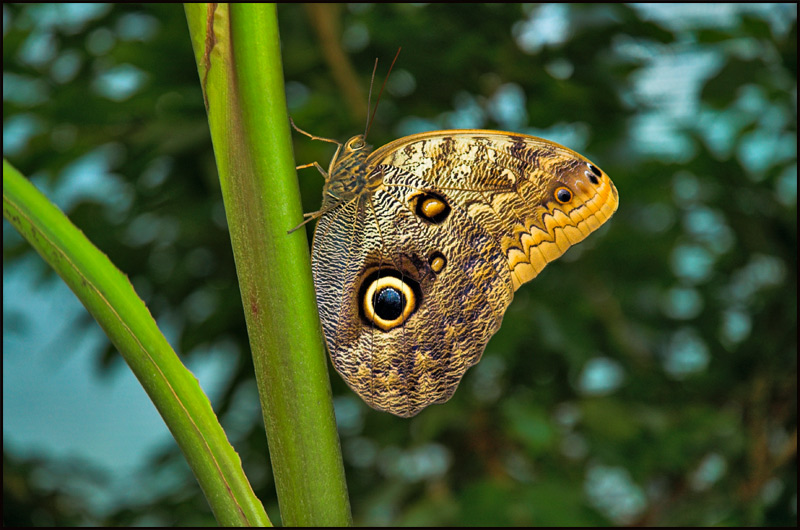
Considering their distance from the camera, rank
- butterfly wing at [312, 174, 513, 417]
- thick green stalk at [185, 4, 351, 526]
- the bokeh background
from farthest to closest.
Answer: the bokeh background → butterfly wing at [312, 174, 513, 417] → thick green stalk at [185, 4, 351, 526]

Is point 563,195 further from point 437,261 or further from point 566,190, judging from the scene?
point 437,261

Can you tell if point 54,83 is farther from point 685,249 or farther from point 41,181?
point 685,249

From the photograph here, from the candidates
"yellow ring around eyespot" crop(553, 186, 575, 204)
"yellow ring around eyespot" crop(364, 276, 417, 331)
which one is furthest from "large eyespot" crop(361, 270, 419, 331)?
"yellow ring around eyespot" crop(553, 186, 575, 204)

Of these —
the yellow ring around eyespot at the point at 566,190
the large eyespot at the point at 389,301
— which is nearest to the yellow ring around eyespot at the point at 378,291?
the large eyespot at the point at 389,301

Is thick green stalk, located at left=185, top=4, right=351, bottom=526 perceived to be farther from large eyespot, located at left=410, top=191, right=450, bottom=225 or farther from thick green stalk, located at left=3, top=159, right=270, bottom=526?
large eyespot, located at left=410, top=191, right=450, bottom=225

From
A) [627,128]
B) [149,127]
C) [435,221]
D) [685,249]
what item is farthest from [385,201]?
[685,249]

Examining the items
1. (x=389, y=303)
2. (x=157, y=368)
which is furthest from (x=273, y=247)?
(x=389, y=303)

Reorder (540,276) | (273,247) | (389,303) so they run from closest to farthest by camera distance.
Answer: (273,247) → (389,303) → (540,276)
